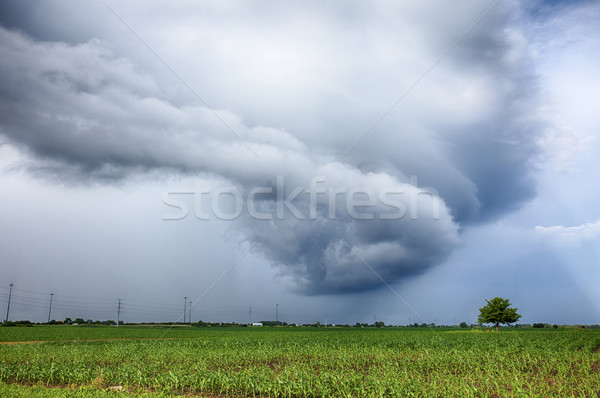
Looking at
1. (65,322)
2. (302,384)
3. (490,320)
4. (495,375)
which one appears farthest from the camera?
(65,322)

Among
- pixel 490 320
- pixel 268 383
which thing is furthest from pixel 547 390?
pixel 490 320

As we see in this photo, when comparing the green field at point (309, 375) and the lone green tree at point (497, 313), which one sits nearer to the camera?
the green field at point (309, 375)

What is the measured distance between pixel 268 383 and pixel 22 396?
8061 mm

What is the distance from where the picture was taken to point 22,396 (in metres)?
12.7

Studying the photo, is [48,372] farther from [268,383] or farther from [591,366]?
[591,366]

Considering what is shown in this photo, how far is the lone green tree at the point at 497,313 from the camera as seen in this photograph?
8825 cm

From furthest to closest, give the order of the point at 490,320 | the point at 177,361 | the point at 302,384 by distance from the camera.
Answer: the point at 490,320 → the point at 177,361 → the point at 302,384

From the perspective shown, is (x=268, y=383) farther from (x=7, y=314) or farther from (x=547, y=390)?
(x=7, y=314)

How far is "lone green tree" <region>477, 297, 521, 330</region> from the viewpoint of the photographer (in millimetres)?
88250

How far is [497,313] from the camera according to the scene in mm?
89188

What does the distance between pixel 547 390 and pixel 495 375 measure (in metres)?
2.98

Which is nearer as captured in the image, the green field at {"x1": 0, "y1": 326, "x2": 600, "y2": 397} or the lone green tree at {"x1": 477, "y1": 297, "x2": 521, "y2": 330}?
the green field at {"x1": 0, "y1": 326, "x2": 600, "y2": 397}

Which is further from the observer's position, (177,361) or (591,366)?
(177,361)

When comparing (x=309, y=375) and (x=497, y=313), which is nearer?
(x=309, y=375)
